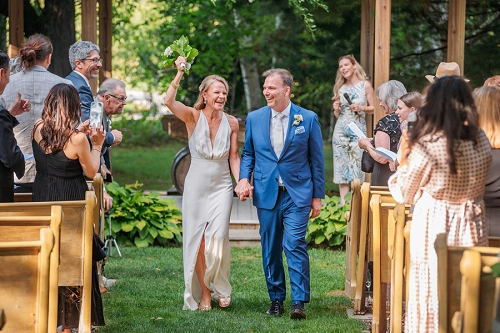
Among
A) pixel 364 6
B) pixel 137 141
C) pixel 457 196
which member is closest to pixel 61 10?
pixel 364 6

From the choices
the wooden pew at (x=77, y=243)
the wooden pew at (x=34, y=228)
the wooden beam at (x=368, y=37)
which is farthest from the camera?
the wooden beam at (x=368, y=37)

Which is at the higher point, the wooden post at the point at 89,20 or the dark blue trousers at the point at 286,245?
the wooden post at the point at 89,20

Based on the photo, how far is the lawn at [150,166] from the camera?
1777 centimetres

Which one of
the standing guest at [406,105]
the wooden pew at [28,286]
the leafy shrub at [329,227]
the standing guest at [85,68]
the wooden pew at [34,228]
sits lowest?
the leafy shrub at [329,227]

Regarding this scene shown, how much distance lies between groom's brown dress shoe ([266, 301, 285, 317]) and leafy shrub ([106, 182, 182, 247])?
365cm

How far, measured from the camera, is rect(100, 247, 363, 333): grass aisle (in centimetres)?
651

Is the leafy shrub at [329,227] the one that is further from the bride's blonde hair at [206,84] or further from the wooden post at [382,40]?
the bride's blonde hair at [206,84]

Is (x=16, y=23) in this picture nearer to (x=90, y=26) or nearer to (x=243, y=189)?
(x=90, y=26)

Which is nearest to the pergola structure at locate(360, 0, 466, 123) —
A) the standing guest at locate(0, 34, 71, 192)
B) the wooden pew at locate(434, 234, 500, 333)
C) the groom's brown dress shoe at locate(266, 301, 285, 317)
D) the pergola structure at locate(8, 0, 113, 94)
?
the groom's brown dress shoe at locate(266, 301, 285, 317)

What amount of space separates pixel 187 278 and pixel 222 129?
1.29 metres

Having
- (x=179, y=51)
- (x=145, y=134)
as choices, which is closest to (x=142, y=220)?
(x=179, y=51)

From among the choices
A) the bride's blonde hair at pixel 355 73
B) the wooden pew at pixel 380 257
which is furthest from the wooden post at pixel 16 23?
the wooden pew at pixel 380 257

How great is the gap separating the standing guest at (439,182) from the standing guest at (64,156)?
91.0 inches

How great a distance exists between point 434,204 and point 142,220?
6.31 metres
